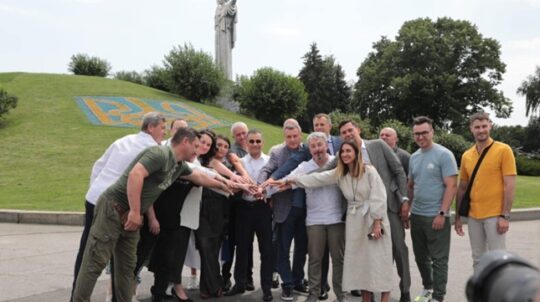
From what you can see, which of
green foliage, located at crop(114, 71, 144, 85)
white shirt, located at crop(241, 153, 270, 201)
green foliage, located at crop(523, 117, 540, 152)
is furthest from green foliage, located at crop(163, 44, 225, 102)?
green foliage, located at crop(523, 117, 540, 152)

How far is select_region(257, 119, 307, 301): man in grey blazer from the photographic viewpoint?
5.52 meters

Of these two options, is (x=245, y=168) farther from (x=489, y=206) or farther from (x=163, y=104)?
(x=163, y=104)

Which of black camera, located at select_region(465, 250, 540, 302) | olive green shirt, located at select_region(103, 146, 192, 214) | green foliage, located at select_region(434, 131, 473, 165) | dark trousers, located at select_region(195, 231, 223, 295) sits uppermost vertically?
green foliage, located at select_region(434, 131, 473, 165)

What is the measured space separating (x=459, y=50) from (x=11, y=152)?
3816 centimetres

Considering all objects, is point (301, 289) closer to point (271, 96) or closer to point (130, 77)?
point (271, 96)

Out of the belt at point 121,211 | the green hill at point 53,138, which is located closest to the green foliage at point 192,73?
the green hill at point 53,138

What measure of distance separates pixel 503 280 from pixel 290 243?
15.4 ft

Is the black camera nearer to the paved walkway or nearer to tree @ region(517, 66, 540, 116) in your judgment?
the paved walkway

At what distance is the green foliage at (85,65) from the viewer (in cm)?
4269

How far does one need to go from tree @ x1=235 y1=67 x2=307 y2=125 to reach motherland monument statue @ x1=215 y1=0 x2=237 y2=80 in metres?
5.76

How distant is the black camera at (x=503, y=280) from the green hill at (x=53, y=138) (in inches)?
451

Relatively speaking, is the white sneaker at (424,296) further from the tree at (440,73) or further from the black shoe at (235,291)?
the tree at (440,73)

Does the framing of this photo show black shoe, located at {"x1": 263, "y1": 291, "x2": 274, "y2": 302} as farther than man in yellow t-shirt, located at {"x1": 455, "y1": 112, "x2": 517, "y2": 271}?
Yes

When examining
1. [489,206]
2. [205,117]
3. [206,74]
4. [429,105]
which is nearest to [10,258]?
[489,206]
